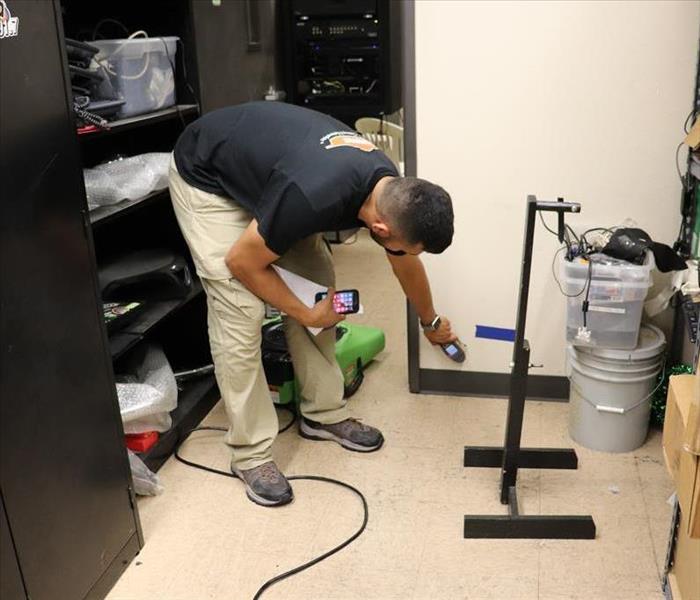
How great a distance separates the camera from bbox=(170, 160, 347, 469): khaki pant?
7.44ft

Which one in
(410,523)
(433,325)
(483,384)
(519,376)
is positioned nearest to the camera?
(519,376)

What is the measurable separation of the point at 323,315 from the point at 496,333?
2.73 ft

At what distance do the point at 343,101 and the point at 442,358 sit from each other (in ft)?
6.76

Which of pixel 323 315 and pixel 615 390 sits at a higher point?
pixel 323 315

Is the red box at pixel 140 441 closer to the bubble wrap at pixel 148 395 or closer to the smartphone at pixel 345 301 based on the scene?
the bubble wrap at pixel 148 395

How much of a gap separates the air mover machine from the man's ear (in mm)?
900

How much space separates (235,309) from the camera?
2.27 m

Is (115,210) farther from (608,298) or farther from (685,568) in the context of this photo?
(685,568)

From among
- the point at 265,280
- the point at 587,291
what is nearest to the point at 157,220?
the point at 265,280

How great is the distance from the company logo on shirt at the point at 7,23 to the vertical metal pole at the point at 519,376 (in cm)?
120

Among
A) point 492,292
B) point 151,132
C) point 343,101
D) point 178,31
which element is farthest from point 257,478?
point 343,101

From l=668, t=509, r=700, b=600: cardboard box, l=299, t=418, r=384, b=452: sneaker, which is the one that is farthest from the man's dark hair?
l=299, t=418, r=384, b=452: sneaker

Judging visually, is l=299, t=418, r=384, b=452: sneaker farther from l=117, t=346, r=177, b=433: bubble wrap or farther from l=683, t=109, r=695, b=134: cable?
l=683, t=109, r=695, b=134: cable

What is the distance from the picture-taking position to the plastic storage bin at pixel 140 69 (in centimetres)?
238
